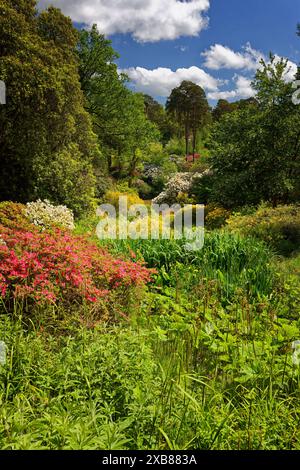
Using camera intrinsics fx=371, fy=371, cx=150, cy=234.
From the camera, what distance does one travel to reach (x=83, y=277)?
4129 mm

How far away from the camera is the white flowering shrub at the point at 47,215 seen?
8727 millimetres

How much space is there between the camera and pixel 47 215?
9008 millimetres

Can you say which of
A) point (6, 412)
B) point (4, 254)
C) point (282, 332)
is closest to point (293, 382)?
point (282, 332)

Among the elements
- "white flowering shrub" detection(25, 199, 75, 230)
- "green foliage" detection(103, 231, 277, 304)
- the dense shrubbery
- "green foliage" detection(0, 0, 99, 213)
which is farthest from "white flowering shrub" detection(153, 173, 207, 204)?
the dense shrubbery

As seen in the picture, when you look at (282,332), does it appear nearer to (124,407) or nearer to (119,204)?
(124,407)

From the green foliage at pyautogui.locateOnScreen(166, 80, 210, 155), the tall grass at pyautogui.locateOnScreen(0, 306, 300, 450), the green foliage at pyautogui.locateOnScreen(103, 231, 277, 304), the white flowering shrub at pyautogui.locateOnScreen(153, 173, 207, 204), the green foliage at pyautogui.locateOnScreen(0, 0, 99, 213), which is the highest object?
the green foliage at pyautogui.locateOnScreen(166, 80, 210, 155)

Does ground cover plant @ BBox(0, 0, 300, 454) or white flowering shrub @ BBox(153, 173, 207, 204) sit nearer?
ground cover plant @ BBox(0, 0, 300, 454)

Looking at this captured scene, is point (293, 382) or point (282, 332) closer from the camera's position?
point (293, 382)

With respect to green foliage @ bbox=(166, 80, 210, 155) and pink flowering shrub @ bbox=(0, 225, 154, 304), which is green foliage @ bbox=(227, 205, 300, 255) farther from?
green foliage @ bbox=(166, 80, 210, 155)

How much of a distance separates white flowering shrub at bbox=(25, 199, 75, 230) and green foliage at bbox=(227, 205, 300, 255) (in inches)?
166

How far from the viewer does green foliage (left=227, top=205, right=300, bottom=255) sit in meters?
8.62

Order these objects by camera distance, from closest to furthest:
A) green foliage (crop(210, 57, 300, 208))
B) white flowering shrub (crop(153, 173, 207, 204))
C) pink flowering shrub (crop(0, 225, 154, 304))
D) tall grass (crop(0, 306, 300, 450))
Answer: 1. tall grass (crop(0, 306, 300, 450))
2. pink flowering shrub (crop(0, 225, 154, 304))
3. green foliage (crop(210, 57, 300, 208))
4. white flowering shrub (crop(153, 173, 207, 204))

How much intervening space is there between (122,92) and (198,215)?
6.95m

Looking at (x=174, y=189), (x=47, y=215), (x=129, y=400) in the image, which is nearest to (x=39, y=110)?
(x=47, y=215)
